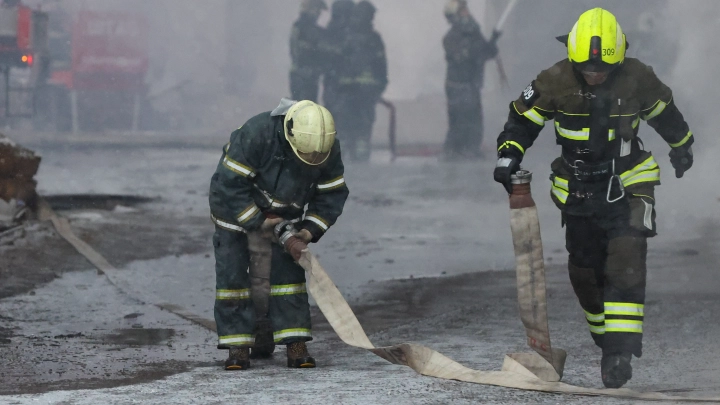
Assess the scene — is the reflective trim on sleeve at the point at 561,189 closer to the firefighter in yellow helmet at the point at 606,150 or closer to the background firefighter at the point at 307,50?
the firefighter in yellow helmet at the point at 606,150

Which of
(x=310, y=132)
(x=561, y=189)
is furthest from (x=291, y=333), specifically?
(x=561, y=189)

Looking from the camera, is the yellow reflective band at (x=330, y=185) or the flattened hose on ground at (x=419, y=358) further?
the yellow reflective band at (x=330, y=185)

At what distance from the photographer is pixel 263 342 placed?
17.9ft

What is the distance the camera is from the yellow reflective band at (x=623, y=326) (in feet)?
15.5

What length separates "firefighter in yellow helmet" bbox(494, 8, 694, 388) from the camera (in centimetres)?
475

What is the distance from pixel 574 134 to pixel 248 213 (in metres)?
1.35

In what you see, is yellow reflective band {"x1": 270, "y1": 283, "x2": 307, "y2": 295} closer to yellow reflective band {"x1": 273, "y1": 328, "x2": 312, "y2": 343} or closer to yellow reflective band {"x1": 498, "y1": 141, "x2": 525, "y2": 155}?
yellow reflective band {"x1": 273, "y1": 328, "x2": 312, "y2": 343}

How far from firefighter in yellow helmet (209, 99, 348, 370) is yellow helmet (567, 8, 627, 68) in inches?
40.7

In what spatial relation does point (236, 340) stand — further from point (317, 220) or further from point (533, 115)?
point (533, 115)

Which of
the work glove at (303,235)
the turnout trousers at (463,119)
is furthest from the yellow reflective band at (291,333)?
the turnout trousers at (463,119)

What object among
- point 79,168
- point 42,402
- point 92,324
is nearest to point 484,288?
point 92,324

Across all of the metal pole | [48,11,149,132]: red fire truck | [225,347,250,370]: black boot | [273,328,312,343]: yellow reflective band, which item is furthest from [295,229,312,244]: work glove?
the metal pole

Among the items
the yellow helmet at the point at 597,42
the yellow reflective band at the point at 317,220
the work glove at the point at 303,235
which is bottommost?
the work glove at the point at 303,235

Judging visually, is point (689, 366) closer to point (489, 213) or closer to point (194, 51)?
point (489, 213)
